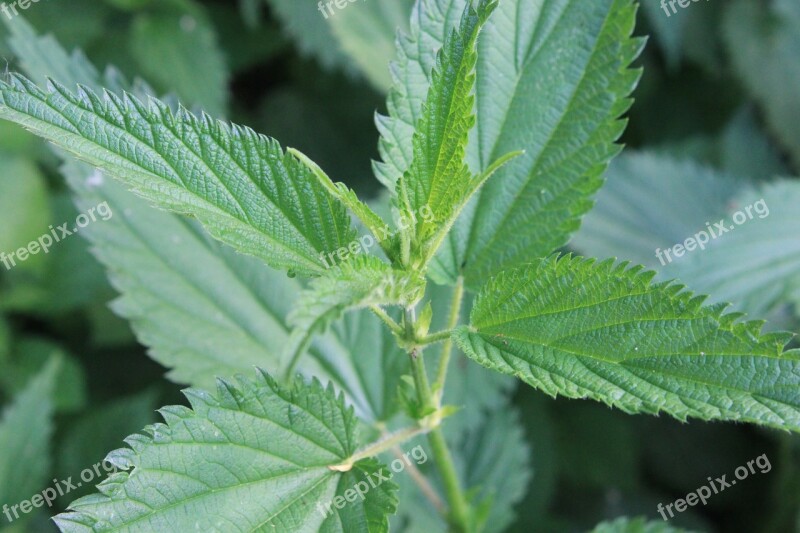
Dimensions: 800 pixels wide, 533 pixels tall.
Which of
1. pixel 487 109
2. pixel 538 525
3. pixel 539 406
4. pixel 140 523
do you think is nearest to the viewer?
pixel 140 523

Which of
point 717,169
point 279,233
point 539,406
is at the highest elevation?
point 279,233

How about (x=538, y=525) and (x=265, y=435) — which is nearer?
(x=265, y=435)

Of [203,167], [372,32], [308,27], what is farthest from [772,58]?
[203,167]

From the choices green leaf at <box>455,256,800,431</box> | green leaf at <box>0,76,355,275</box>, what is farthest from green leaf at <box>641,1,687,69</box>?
green leaf at <box>0,76,355,275</box>

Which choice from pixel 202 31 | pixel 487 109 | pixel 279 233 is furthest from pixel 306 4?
pixel 279 233

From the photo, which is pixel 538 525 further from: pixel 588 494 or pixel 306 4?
pixel 306 4

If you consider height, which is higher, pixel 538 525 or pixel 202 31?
pixel 202 31

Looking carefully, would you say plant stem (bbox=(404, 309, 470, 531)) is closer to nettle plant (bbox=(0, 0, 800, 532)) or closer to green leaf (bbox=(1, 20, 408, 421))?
nettle plant (bbox=(0, 0, 800, 532))

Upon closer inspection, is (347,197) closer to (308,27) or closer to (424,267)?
(424,267)
